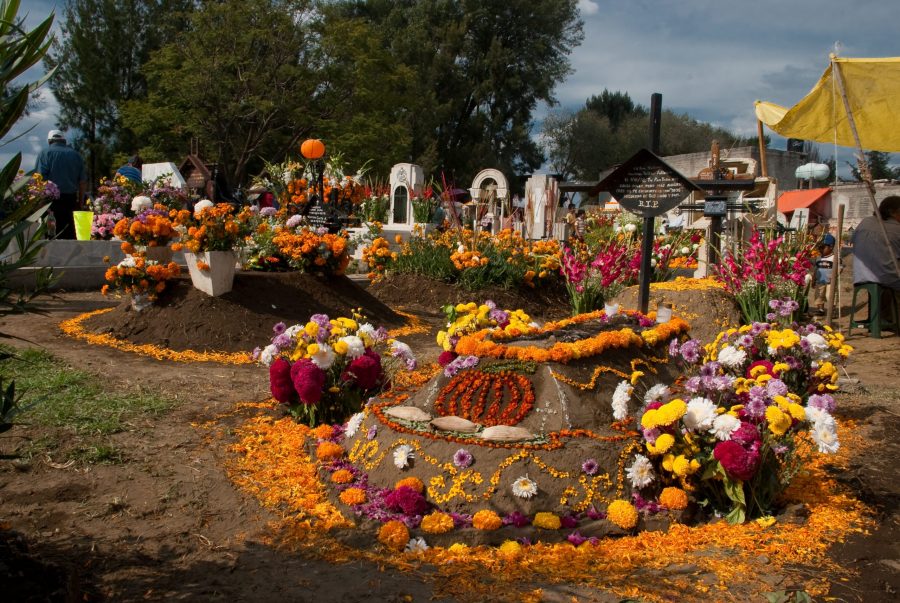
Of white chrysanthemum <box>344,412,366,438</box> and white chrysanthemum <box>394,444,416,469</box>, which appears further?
white chrysanthemum <box>344,412,366,438</box>

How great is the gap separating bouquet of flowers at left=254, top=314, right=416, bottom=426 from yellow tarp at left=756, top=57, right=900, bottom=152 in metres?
7.11

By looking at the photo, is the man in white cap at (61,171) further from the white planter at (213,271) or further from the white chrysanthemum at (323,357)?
the white chrysanthemum at (323,357)

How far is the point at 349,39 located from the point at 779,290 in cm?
2669

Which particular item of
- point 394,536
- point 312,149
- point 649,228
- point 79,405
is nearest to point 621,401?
point 394,536

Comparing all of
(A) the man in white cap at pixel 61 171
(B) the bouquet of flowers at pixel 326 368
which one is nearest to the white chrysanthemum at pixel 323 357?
(B) the bouquet of flowers at pixel 326 368

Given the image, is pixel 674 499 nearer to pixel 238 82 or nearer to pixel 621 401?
pixel 621 401

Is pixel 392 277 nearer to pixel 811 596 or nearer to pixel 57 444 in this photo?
pixel 57 444

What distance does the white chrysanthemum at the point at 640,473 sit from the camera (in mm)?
4004

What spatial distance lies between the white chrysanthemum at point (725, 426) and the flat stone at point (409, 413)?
166 centimetres

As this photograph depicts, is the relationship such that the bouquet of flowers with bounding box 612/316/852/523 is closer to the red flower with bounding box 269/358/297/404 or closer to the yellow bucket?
the red flower with bounding box 269/358/297/404

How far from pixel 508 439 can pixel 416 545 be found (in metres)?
0.81

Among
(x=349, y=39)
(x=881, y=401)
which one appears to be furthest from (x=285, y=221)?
(x=349, y=39)

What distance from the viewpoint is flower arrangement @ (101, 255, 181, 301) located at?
8.67 metres

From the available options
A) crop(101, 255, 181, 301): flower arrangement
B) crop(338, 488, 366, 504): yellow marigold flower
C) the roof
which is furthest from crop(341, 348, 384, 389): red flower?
the roof
